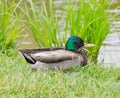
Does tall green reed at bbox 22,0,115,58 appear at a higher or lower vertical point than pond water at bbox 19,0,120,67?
higher

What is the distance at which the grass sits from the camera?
17.2 feet

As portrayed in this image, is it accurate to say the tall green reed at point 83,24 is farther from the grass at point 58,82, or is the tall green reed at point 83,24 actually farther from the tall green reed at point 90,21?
the grass at point 58,82

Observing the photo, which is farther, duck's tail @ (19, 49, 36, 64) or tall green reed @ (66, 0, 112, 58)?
tall green reed @ (66, 0, 112, 58)

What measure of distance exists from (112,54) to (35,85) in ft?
11.1

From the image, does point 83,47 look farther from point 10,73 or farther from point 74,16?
point 10,73

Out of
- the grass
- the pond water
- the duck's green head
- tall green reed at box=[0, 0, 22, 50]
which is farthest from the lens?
the pond water

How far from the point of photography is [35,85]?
17.6ft

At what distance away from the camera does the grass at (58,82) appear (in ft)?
17.2

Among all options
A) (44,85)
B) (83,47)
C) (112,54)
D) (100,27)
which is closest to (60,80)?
(44,85)

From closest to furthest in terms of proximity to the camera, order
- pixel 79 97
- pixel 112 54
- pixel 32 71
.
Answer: pixel 79 97 < pixel 32 71 < pixel 112 54

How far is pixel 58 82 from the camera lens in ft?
18.5

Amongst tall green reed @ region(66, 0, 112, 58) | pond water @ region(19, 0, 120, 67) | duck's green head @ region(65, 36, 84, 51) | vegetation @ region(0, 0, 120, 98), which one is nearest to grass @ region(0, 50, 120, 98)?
vegetation @ region(0, 0, 120, 98)

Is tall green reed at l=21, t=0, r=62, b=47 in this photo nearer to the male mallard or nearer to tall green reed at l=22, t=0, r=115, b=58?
tall green reed at l=22, t=0, r=115, b=58

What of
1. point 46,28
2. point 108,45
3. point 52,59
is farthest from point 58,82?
point 108,45
